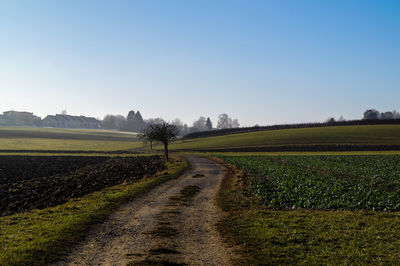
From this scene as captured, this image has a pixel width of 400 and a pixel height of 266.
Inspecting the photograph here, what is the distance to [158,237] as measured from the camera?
1330 centimetres

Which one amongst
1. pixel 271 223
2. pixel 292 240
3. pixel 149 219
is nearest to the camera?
pixel 292 240

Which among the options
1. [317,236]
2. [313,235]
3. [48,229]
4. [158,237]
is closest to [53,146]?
[48,229]

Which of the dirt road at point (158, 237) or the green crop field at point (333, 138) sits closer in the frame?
the dirt road at point (158, 237)

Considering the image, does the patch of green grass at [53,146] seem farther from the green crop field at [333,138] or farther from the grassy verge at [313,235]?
the grassy verge at [313,235]

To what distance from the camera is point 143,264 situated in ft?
33.7

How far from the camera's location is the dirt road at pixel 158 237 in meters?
10.9

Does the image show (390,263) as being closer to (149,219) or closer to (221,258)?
(221,258)

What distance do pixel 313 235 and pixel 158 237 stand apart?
21.6 feet

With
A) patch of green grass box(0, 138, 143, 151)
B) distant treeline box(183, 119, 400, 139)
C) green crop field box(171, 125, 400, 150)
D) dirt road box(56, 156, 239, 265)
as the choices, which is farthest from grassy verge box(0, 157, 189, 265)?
distant treeline box(183, 119, 400, 139)

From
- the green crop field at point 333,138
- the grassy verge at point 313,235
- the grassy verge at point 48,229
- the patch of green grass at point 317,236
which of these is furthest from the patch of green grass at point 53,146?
the patch of green grass at point 317,236

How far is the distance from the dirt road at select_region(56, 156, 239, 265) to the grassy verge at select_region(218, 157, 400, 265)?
3.61 feet

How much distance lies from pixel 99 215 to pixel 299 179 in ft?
62.9

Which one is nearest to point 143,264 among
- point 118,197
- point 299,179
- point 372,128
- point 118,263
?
point 118,263

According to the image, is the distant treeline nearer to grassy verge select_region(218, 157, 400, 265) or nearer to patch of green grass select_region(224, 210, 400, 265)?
grassy verge select_region(218, 157, 400, 265)
